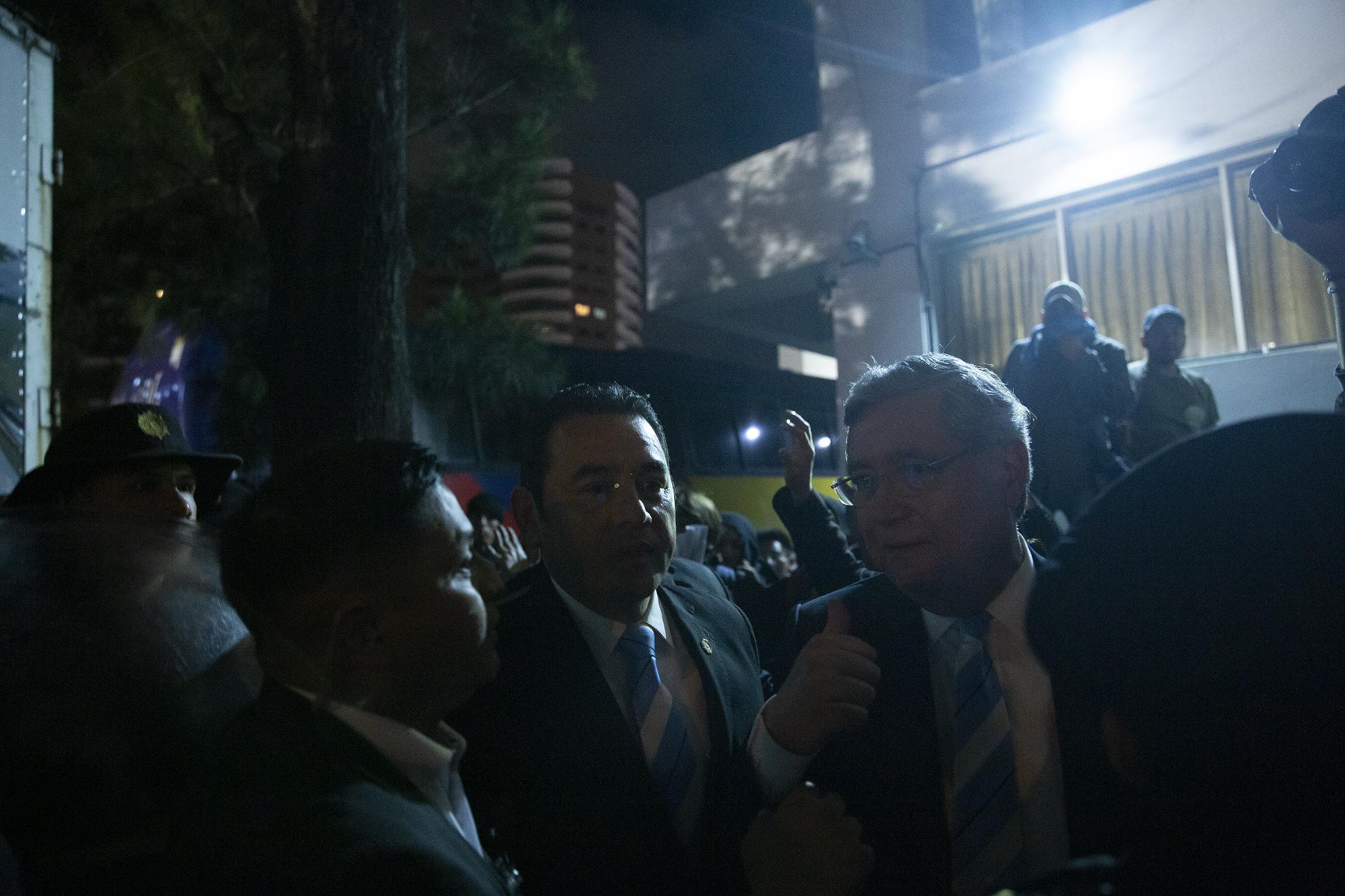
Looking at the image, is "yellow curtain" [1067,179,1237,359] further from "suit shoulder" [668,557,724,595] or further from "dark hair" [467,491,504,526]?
"suit shoulder" [668,557,724,595]

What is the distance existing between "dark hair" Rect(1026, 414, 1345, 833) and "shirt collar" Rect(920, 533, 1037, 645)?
1.03 metres

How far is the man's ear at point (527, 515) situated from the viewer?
2.38 metres

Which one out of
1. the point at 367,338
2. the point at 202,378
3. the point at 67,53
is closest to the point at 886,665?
the point at 367,338

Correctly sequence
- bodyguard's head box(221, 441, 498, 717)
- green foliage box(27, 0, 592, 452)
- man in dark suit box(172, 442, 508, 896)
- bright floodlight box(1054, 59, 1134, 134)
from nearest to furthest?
man in dark suit box(172, 442, 508, 896) → bodyguard's head box(221, 441, 498, 717) → bright floodlight box(1054, 59, 1134, 134) → green foliage box(27, 0, 592, 452)

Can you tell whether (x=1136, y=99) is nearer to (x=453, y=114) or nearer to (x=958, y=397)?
(x=453, y=114)

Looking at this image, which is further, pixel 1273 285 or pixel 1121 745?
pixel 1273 285

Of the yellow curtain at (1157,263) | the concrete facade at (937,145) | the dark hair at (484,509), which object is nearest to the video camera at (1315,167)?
the dark hair at (484,509)

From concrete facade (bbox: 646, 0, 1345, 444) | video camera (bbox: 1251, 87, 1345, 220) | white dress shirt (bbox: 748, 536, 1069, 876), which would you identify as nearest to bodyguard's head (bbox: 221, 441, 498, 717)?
white dress shirt (bbox: 748, 536, 1069, 876)

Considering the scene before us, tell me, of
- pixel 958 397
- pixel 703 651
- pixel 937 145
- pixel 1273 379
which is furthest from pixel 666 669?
pixel 937 145

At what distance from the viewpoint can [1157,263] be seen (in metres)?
8.16

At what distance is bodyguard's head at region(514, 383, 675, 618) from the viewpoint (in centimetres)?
216

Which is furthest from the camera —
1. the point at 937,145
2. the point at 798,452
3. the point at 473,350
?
the point at 473,350

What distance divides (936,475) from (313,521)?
124cm

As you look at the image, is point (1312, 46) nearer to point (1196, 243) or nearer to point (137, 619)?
point (1196, 243)
